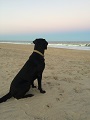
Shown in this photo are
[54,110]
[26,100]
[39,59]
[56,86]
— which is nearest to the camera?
[54,110]

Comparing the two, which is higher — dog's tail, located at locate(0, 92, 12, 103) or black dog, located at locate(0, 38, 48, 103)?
black dog, located at locate(0, 38, 48, 103)

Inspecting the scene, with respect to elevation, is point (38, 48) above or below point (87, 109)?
above

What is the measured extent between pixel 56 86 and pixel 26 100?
45.5 inches

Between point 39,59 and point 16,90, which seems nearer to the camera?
point 16,90

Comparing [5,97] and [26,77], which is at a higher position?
[26,77]

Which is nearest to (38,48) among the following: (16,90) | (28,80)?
(28,80)

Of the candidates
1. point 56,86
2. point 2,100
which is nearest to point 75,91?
point 56,86

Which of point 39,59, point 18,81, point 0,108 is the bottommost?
point 0,108

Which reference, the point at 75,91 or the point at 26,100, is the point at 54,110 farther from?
the point at 75,91

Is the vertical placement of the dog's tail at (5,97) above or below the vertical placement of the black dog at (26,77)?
below

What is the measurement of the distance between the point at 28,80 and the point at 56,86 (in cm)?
99

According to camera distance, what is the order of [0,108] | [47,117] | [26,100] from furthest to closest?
[26,100]
[0,108]
[47,117]

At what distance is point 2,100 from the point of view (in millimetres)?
4949

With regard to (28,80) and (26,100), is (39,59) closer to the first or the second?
(28,80)
